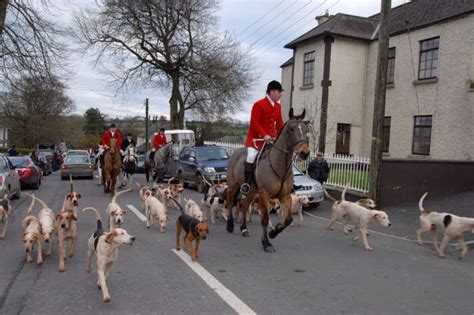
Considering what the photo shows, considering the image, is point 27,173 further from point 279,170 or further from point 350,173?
point 279,170

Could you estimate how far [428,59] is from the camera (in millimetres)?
20953

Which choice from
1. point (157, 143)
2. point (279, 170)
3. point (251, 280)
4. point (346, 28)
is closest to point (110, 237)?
point (251, 280)

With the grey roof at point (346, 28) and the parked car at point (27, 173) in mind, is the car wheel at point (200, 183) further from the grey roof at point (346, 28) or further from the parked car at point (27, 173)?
the grey roof at point (346, 28)

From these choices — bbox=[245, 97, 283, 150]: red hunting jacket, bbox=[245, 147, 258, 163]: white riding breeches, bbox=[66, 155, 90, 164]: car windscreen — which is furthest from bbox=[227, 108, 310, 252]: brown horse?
bbox=[66, 155, 90, 164]: car windscreen

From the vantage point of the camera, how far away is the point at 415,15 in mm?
22797

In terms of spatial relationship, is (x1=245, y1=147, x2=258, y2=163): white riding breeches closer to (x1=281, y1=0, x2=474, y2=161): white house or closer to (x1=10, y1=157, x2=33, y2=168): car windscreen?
(x1=281, y1=0, x2=474, y2=161): white house

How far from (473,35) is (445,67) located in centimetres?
180

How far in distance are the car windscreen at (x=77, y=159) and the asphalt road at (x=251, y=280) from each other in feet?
53.6

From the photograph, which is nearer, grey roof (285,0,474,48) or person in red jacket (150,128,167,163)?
grey roof (285,0,474,48)

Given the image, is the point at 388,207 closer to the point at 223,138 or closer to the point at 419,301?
the point at 419,301

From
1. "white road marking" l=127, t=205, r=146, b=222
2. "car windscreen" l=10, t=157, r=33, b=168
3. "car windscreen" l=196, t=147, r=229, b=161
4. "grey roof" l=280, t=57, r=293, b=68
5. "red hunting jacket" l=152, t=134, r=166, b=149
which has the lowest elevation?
"white road marking" l=127, t=205, r=146, b=222

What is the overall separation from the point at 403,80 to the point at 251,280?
1920 cm

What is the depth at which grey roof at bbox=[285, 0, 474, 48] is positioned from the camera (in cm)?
2003

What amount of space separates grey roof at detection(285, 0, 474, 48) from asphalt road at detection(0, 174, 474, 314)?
50.6 ft
